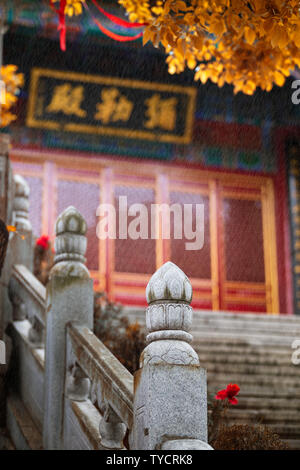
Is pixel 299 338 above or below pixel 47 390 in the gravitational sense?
above

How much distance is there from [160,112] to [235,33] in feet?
21.7

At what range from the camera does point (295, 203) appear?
1482cm

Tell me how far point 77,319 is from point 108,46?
9306 mm

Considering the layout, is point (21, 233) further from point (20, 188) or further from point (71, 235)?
point (71, 235)

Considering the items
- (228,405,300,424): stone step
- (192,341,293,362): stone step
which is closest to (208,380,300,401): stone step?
(228,405,300,424): stone step

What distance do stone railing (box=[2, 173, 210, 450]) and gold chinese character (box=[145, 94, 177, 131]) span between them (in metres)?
6.78

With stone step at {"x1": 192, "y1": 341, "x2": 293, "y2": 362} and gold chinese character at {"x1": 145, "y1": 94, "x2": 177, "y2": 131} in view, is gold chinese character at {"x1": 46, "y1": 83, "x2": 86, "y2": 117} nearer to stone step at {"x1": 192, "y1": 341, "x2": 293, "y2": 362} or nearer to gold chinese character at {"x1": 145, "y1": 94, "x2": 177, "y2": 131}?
gold chinese character at {"x1": 145, "y1": 94, "x2": 177, "y2": 131}

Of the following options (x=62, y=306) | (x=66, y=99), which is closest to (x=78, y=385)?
(x=62, y=306)

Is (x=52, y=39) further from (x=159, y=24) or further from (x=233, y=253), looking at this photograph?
(x=159, y=24)

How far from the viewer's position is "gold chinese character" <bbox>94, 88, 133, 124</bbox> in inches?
547

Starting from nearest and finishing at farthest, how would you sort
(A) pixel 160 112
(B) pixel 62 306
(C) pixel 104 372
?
(C) pixel 104 372, (B) pixel 62 306, (A) pixel 160 112
